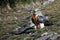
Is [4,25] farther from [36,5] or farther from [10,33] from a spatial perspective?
[36,5]

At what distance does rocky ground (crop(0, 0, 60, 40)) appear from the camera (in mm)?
7045

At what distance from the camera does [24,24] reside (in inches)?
348

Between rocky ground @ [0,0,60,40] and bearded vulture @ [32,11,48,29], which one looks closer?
rocky ground @ [0,0,60,40]

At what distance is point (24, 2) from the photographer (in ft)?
35.2

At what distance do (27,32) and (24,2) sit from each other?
127 inches

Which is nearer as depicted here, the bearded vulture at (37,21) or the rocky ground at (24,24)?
the rocky ground at (24,24)

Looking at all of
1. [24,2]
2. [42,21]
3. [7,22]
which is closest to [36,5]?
[24,2]

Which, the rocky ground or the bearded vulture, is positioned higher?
the bearded vulture

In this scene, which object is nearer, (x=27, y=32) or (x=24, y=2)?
(x=27, y=32)

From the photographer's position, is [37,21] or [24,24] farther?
[24,24]

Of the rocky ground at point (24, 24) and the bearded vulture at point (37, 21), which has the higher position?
the bearded vulture at point (37, 21)

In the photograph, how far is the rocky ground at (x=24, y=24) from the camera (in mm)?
7045

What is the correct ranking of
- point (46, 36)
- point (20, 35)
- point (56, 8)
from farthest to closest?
point (56, 8) < point (20, 35) < point (46, 36)

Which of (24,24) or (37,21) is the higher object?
(37,21)
